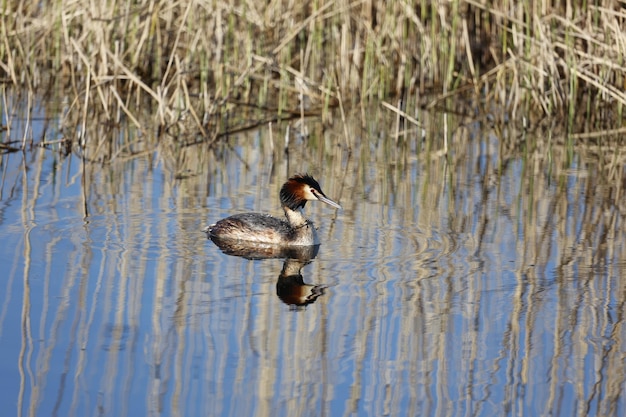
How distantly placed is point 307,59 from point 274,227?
16.5 ft

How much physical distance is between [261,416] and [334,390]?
0.38 meters

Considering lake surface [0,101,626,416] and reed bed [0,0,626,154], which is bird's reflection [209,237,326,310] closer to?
lake surface [0,101,626,416]

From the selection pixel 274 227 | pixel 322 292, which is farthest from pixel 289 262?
pixel 322 292

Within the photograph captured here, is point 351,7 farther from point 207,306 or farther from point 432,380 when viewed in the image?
point 432,380

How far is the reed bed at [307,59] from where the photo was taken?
1095 centimetres

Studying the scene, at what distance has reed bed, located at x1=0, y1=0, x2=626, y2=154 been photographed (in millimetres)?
10945

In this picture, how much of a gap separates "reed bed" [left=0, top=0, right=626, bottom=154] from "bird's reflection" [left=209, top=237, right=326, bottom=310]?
345 cm

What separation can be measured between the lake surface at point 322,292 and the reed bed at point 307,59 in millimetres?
1550

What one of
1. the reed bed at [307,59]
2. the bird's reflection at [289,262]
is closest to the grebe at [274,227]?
the bird's reflection at [289,262]

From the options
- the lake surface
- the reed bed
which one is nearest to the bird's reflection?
the lake surface

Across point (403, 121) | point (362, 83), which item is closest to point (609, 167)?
point (403, 121)

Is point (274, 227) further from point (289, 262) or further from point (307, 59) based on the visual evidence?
point (307, 59)

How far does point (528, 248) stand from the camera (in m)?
6.88

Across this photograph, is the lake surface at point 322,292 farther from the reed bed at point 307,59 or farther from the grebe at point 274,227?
the reed bed at point 307,59
